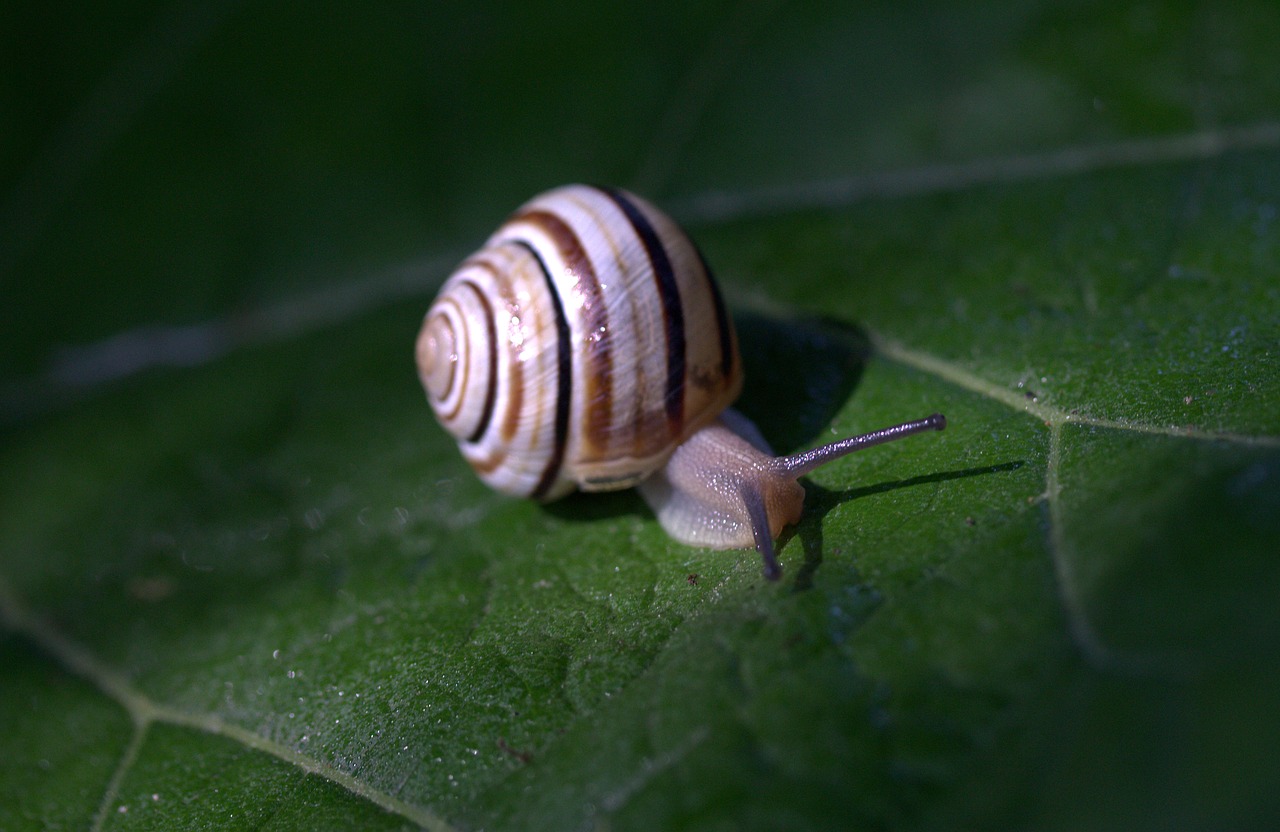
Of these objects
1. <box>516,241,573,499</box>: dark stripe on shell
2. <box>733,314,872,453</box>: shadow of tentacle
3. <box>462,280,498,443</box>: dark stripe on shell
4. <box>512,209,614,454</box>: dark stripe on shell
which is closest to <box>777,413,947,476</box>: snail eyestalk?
<box>733,314,872,453</box>: shadow of tentacle

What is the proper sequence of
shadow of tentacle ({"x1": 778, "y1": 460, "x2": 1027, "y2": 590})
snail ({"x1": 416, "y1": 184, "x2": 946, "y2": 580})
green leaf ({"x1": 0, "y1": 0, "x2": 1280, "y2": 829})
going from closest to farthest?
green leaf ({"x1": 0, "y1": 0, "x2": 1280, "y2": 829}) → shadow of tentacle ({"x1": 778, "y1": 460, "x2": 1027, "y2": 590}) → snail ({"x1": 416, "y1": 184, "x2": 946, "y2": 580})

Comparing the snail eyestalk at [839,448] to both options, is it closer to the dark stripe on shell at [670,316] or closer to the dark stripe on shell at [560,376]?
the dark stripe on shell at [670,316]

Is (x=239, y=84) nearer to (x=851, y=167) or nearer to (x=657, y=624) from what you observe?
(x=851, y=167)

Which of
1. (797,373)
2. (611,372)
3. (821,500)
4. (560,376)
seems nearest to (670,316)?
(611,372)

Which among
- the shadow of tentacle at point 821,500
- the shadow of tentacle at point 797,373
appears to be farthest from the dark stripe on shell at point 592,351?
the shadow of tentacle at point 821,500

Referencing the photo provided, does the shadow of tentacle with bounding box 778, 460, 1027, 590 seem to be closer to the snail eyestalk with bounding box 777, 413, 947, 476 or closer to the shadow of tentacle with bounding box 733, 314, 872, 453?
the snail eyestalk with bounding box 777, 413, 947, 476

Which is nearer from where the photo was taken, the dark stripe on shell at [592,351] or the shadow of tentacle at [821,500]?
the shadow of tentacle at [821,500]

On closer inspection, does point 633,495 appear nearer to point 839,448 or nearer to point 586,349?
point 586,349
